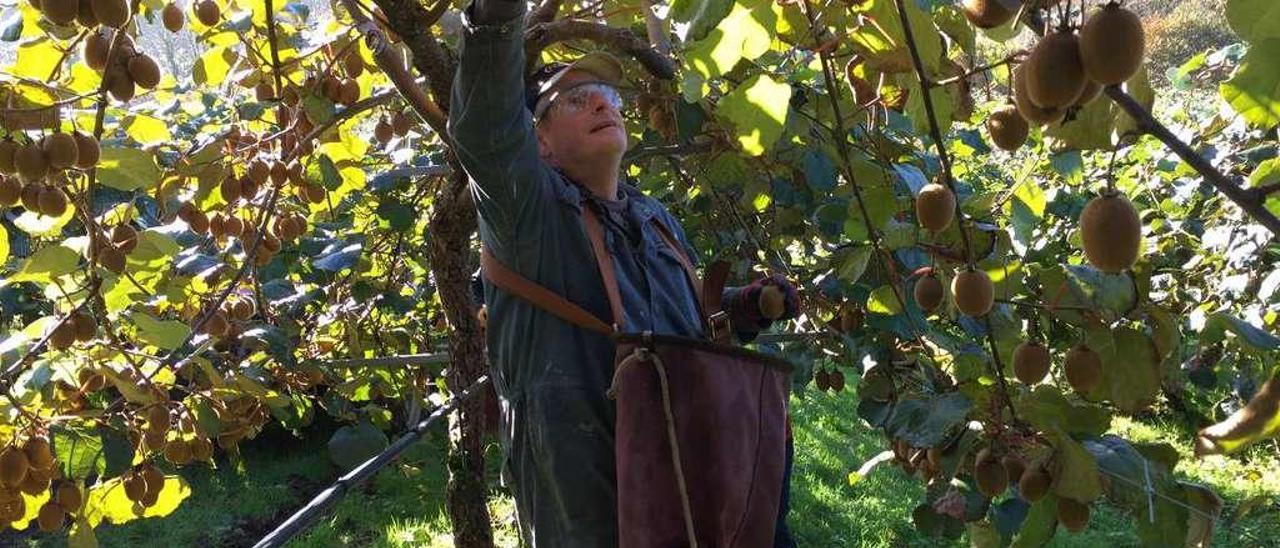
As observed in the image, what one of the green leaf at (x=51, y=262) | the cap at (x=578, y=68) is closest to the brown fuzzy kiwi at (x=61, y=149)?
the green leaf at (x=51, y=262)

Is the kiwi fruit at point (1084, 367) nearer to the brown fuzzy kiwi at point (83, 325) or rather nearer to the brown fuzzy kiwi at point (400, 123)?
the brown fuzzy kiwi at point (83, 325)

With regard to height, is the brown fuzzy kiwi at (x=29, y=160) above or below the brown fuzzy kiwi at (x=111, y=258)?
above

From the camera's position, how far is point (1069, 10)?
643mm

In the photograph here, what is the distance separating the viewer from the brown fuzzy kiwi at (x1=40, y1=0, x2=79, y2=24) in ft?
3.20

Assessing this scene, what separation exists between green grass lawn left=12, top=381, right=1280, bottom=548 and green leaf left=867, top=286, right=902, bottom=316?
230 cm

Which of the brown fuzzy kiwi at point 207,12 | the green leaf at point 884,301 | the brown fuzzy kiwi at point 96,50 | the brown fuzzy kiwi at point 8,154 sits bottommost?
the green leaf at point 884,301

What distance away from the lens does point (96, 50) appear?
1.35m

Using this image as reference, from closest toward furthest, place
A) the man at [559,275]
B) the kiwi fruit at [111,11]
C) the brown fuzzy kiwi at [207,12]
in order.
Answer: the kiwi fruit at [111,11], the man at [559,275], the brown fuzzy kiwi at [207,12]

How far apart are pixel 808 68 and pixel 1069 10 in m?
1.01

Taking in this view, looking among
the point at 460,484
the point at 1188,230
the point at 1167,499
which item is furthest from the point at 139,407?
the point at 1188,230

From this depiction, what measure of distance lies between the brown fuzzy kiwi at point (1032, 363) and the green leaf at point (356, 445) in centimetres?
140

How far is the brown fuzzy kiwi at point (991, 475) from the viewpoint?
3.86 ft

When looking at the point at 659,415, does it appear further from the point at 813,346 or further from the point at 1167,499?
the point at 813,346

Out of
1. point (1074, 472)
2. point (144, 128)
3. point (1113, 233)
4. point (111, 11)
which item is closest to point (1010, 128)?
point (1113, 233)
